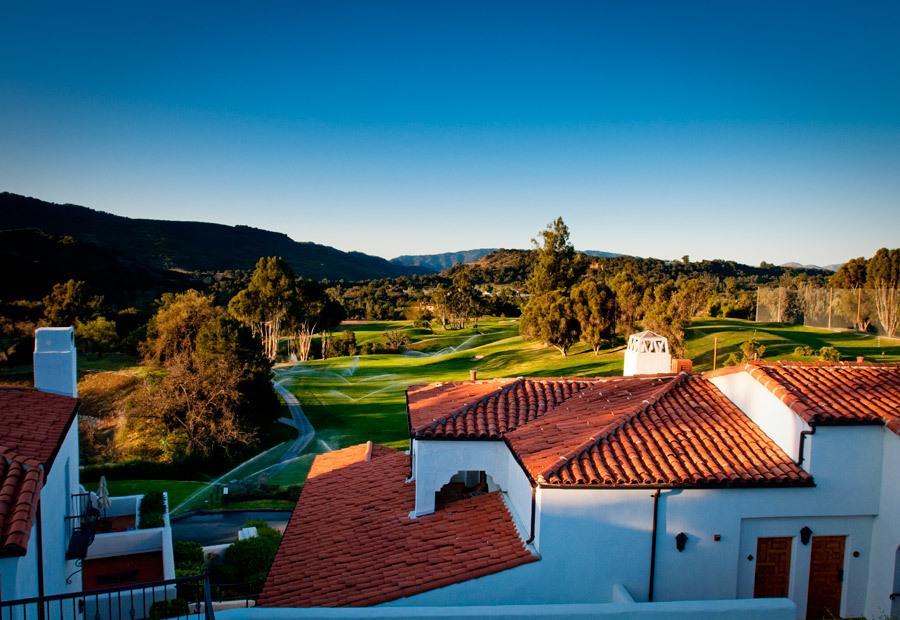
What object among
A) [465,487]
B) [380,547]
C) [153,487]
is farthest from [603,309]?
[380,547]

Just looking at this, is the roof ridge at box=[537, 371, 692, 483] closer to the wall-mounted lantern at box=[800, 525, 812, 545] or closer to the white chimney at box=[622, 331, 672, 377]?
the white chimney at box=[622, 331, 672, 377]

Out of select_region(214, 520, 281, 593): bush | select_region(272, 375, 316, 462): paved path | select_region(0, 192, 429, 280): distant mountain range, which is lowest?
select_region(272, 375, 316, 462): paved path

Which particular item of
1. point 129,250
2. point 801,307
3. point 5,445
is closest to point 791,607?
point 5,445

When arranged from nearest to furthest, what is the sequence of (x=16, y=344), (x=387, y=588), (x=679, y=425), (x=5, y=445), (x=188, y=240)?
(x=5, y=445)
(x=387, y=588)
(x=679, y=425)
(x=16, y=344)
(x=188, y=240)

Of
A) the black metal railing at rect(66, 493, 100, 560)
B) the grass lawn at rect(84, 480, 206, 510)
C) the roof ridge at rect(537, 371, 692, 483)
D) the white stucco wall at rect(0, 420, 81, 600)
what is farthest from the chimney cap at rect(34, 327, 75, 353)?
the grass lawn at rect(84, 480, 206, 510)

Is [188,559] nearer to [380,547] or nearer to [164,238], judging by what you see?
[380,547]

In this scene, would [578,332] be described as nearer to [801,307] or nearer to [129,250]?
[801,307]
